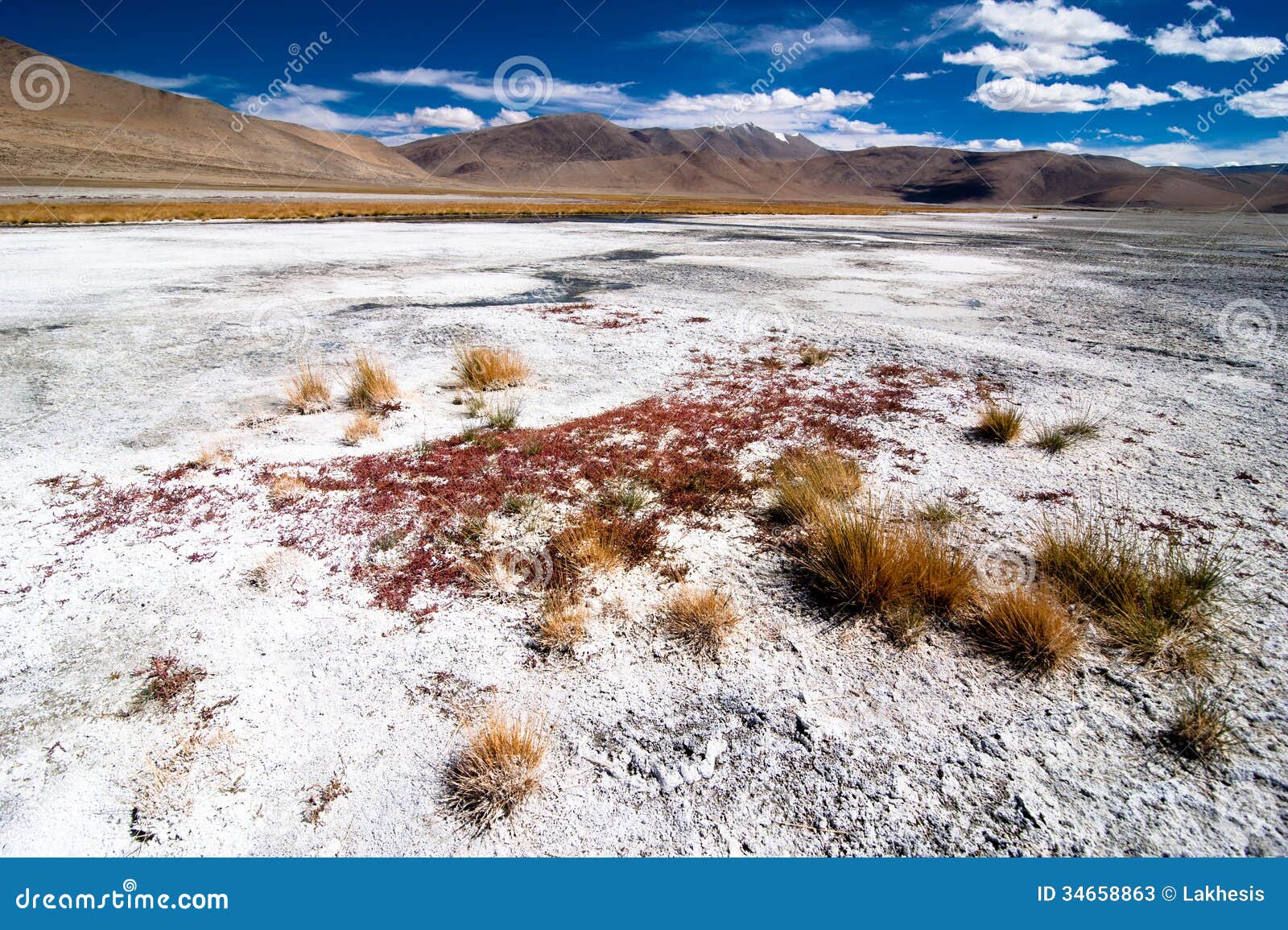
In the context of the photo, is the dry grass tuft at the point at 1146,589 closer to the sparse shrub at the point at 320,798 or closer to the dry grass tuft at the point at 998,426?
the dry grass tuft at the point at 998,426

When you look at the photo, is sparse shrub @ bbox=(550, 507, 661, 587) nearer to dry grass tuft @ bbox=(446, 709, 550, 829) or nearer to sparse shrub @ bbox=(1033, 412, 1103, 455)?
dry grass tuft @ bbox=(446, 709, 550, 829)

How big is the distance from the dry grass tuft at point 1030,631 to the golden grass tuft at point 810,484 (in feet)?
4.51

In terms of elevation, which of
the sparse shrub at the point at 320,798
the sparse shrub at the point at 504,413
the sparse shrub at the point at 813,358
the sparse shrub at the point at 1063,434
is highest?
the sparse shrub at the point at 813,358

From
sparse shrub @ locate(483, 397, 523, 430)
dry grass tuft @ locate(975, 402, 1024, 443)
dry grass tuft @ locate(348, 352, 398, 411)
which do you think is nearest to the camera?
dry grass tuft @ locate(975, 402, 1024, 443)

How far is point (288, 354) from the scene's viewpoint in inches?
351

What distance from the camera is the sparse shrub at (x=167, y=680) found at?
3.09 meters

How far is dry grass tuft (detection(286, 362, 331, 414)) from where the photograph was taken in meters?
6.83

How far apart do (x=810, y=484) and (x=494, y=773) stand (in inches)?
123

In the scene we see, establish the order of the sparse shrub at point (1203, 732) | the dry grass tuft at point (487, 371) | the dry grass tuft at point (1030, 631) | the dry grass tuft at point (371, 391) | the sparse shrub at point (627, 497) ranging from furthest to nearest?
1. the dry grass tuft at point (487, 371)
2. the dry grass tuft at point (371, 391)
3. the sparse shrub at point (627, 497)
4. the dry grass tuft at point (1030, 631)
5. the sparse shrub at point (1203, 732)

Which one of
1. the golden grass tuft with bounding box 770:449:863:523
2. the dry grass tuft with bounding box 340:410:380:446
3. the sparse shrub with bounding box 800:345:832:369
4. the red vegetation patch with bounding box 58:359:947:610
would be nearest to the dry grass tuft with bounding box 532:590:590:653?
the red vegetation patch with bounding box 58:359:947:610

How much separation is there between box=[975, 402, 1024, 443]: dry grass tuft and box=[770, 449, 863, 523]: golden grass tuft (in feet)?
5.61

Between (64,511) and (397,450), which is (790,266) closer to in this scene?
(397,450)

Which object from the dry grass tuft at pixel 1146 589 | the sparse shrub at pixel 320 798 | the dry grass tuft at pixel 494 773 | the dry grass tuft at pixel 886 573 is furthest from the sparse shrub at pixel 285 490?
the dry grass tuft at pixel 1146 589

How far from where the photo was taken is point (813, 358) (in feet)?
28.7
